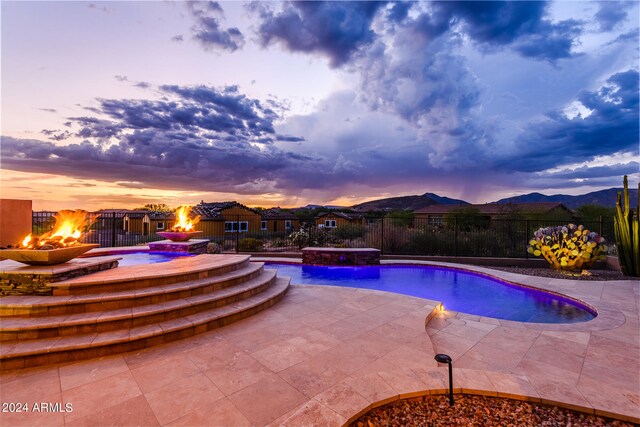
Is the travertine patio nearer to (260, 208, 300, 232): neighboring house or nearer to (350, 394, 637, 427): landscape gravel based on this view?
(350, 394, 637, 427): landscape gravel

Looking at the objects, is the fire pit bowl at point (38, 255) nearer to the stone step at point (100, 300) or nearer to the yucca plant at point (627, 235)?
the stone step at point (100, 300)

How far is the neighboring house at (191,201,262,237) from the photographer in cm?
2323

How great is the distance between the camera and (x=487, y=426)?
83.1 inches

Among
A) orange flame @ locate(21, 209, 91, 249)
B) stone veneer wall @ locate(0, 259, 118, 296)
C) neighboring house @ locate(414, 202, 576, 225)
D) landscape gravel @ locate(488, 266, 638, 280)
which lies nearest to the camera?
stone veneer wall @ locate(0, 259, 118, 296)

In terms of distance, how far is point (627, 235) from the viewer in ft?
25.1

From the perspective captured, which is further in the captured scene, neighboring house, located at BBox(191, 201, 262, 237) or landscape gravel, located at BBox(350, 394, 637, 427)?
neighboring house, located at BBox(191, 201, 262, 237)

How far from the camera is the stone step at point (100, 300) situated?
10.6 ft

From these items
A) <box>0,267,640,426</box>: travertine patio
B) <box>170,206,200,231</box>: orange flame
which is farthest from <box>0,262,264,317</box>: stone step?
<box>170,206,200,231</box>: orange flame

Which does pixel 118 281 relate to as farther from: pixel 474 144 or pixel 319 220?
pixel 319 220

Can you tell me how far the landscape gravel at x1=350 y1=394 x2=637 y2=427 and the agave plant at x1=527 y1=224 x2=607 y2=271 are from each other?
819 cm

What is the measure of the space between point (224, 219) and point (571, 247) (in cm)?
2265

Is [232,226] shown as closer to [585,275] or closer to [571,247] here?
[571,247]

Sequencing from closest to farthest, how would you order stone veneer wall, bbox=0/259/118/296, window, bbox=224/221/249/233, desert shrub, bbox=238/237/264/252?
1. stone veneer wall, bbox=0/259/118/296
2. desert shrub, bbox=238/237/264/252
3. window, bbox=224/221/249/233

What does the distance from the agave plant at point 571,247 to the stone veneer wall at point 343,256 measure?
5.69m
